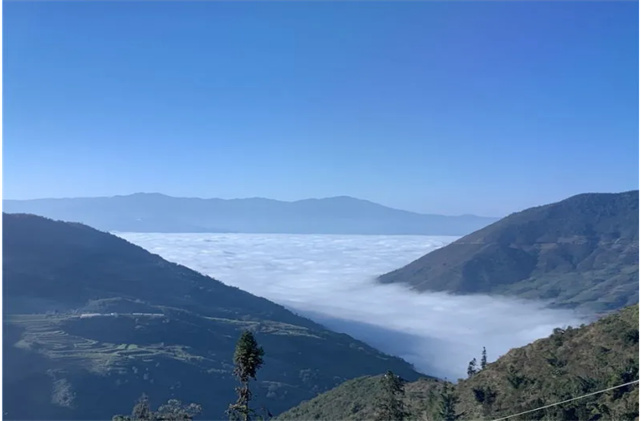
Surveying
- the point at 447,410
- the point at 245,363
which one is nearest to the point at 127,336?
the point at 447,410

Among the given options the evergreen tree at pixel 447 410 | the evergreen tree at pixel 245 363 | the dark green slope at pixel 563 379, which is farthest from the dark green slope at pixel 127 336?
Answer: the evergreen tree at pixel 245 363

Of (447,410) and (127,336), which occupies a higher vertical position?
(447,410)

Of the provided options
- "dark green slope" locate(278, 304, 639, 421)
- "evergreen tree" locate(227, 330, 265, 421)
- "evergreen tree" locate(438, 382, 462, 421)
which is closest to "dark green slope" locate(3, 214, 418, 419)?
"evergreen tree" locate(438, 382, 462, 421)

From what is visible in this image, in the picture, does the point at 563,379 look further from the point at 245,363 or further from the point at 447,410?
the point at 245,363

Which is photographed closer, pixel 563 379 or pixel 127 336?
pixel 563 379

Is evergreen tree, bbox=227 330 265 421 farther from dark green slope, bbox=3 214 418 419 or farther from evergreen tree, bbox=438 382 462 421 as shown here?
dark green slope, bbox=3 214 418 419

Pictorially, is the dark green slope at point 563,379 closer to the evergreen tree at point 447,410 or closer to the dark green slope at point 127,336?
the evergreen tree at point 447,410
